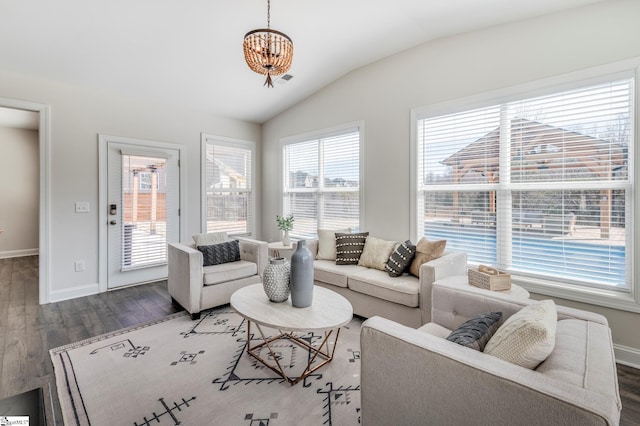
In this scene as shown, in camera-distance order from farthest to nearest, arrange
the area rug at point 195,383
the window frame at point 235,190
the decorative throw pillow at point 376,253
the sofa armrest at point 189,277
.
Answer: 1. the window frame at point 235,190
2. the decorative throw pillow at point 376,253
3. the sofa armrest at point 189,277
4. the area rug at point 195,383

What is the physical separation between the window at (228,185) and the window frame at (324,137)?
659 mm

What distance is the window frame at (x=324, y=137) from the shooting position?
159 inches

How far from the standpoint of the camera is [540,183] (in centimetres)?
274

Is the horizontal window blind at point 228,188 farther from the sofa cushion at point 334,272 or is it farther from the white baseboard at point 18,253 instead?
the white baseboard at point 18,253

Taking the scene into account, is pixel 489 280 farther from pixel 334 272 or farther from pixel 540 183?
pixel 334 272

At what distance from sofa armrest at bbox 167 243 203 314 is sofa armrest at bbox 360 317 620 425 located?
2.24m

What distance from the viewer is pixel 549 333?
113 cm

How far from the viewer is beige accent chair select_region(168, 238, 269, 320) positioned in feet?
10.1

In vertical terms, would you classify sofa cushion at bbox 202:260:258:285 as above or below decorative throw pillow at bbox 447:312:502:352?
below

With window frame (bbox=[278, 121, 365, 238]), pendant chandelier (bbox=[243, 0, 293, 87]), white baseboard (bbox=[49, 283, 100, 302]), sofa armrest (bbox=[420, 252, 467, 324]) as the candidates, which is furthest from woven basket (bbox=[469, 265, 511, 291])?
white baseboard (bbox=[49, 283, 100, 302])

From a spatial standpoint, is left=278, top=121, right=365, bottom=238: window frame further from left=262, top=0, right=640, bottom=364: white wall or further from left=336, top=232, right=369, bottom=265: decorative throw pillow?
left=336, top=232, right=369, bottom=265: decorative throw pillow

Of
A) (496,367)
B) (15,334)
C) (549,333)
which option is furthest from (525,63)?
(15,334)

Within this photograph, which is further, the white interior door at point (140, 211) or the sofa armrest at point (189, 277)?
the white interior door at point (140, 211)

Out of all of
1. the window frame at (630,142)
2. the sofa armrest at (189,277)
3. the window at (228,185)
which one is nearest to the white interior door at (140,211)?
the window at (228,185)
